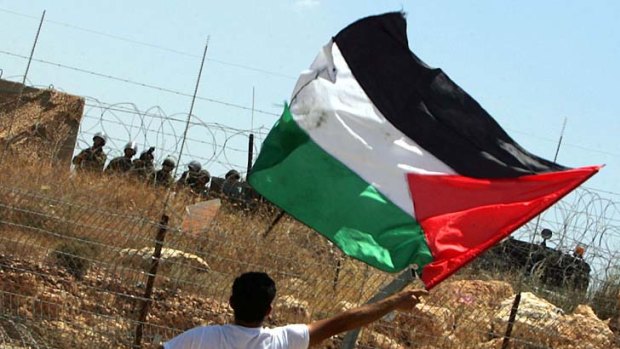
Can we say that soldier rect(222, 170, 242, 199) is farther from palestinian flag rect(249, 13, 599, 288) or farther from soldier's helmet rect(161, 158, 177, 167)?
palestinian flag rect(249, 13, 599, 288)

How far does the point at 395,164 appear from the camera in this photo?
19.9 ft

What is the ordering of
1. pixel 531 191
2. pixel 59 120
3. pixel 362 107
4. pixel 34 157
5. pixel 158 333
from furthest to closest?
pixel 59 120 → pixel 34 157 → pixel 158 333 → pixel 362 107 → pixel 531 191


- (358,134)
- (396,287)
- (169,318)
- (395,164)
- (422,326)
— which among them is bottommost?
(169,318)

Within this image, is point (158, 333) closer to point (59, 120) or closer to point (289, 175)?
point (289, 175)

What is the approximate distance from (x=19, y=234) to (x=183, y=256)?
1.23m

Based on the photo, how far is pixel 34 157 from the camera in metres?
13.4

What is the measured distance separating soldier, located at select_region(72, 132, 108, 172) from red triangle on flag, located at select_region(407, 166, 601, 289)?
21.8 ft

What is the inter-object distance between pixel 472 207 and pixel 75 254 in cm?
451

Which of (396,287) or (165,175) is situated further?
(165,175)

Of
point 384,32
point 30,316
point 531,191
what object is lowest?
point 30,316

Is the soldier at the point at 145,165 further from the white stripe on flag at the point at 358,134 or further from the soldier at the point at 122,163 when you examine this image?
the white stripe on flag at the point at 358,134

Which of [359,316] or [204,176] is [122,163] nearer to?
[204,176]

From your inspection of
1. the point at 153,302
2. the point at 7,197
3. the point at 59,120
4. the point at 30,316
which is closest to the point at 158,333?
the point at 153,302

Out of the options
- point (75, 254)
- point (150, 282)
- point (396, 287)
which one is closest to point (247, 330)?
point (396, 287)
